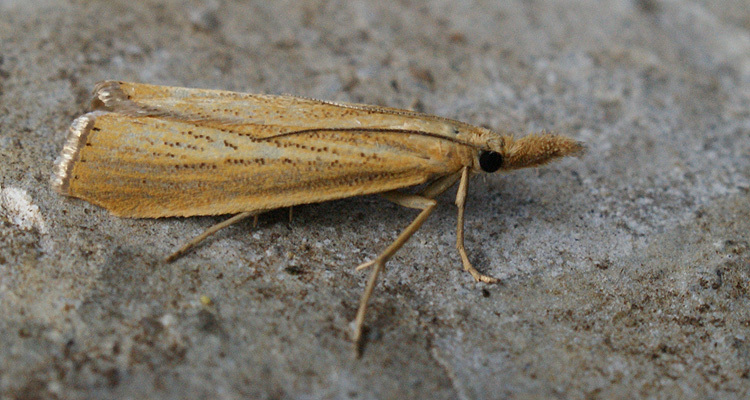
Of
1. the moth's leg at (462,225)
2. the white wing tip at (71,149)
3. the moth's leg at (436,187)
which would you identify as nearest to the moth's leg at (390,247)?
the moth's leg at (436,187)

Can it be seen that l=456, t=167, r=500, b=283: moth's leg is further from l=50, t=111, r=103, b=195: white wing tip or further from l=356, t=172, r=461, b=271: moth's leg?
l=50, t=111, r=103, b=195: white wing tip

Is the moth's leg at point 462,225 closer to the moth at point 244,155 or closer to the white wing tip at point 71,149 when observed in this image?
the moth at point 244,155

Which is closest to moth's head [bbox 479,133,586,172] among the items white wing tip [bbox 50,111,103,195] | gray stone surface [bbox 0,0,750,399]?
gray stone surface [bbox 0,0,750,399]

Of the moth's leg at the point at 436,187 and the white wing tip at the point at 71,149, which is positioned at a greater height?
the white wing tip at the point at 71,149

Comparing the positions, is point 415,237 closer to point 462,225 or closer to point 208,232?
point 462,225

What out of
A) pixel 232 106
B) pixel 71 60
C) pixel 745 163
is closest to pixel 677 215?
pixel 745 163

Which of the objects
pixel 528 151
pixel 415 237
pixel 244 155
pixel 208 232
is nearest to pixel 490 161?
pixel 528 151
